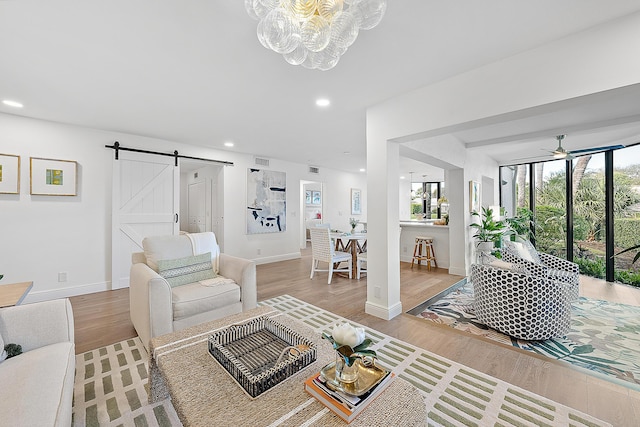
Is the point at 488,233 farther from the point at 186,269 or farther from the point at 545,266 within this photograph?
the point at 186,269

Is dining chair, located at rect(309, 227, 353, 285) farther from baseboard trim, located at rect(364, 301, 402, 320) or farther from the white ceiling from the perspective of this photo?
the white ceiling

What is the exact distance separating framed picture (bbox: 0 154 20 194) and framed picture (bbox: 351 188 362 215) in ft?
22.9

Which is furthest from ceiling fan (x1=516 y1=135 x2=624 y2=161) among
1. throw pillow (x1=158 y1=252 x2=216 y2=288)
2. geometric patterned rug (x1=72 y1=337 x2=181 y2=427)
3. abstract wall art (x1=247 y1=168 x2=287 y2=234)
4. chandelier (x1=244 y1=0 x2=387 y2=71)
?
geometric patterned rug (x1=72 y1=337 x2=181 y2=427)

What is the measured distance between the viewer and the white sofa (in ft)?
3.24

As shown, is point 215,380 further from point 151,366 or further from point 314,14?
point 314,14

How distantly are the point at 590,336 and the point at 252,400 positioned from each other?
3293 millimetres

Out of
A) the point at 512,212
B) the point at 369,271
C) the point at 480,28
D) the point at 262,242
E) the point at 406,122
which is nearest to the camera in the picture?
the point at 480,28

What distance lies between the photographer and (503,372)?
188 cm

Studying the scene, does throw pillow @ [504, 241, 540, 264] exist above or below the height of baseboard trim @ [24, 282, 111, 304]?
above

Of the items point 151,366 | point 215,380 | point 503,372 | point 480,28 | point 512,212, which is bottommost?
point 503,372

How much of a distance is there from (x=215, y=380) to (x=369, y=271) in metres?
2.10

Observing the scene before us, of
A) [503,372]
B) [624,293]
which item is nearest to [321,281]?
[503,372]

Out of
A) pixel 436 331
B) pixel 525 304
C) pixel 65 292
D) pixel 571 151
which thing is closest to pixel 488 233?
pixel 571 151

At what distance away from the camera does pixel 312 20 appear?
48.1 inches
